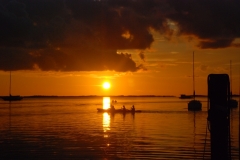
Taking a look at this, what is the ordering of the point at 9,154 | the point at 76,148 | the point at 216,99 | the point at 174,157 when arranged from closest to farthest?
the point at 216,99 < the point at 174,157 < the point at 9,154 < the point at 76,148

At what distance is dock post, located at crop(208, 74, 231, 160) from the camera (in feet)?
36.5

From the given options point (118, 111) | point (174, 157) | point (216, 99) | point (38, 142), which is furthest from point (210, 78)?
point (118, 111)

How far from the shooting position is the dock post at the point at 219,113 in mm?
11125

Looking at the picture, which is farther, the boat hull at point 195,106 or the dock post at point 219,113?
the boat hull at point 195,106

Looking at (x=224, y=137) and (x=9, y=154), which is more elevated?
(x=224, y=137)

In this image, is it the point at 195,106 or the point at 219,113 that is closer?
the point at 219,113

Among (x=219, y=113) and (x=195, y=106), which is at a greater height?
(x=219, y=113)

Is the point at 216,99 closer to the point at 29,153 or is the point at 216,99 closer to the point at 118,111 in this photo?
the point at 29,153

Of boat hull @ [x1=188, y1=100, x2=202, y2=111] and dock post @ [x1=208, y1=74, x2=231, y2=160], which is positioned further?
boat hull @ [x1=188, y1=100, x2=202, y2=111]

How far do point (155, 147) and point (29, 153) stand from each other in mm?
10471

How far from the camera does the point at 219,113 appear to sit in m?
11.1

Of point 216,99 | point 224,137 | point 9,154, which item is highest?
point 216,99

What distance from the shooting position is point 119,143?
39.8 meters

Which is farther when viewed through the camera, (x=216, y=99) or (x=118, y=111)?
(x=118, y=111)
